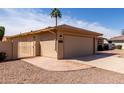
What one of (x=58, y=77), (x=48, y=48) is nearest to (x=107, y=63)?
(x=58, y=77)

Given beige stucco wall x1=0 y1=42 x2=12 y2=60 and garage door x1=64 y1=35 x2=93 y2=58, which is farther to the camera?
garage door x1=64 y1=35 x2=93 y2=58

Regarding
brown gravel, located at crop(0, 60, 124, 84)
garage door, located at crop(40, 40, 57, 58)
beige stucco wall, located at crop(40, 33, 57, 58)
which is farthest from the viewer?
garage door, located at crop(40, 40, 57, 58)

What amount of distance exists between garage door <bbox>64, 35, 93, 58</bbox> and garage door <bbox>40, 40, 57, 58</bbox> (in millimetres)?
1156

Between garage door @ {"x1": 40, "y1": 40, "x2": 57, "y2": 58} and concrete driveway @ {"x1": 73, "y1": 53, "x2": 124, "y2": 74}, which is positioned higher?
garage door @ {"x1": 40, "y1": 40, "x2": 57, "y2": 58}

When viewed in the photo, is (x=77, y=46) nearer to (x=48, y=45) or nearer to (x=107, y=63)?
(x=48, y=45)

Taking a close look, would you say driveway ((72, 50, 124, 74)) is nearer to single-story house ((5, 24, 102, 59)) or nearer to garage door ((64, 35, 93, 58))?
garage door ((64, 35, 93, 58))

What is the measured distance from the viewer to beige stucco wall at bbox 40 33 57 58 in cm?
1318

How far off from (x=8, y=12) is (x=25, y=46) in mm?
5832

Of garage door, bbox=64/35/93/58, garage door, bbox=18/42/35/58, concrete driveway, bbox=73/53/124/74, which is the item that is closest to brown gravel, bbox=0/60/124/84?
concrete driveway, bbox=73/53/124/74

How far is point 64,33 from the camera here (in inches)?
526

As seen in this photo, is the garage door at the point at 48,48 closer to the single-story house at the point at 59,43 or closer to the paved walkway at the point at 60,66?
the single-story house at the point at 59,43
